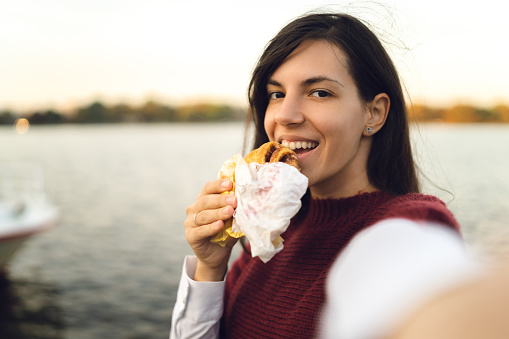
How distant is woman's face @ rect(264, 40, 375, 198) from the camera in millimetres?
2141

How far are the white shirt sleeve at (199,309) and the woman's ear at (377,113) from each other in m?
1.20

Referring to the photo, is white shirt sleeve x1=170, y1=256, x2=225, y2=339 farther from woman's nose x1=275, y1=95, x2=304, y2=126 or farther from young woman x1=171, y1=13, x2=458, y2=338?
woman's nose x1=275, y1=95, x2=304, y2=126

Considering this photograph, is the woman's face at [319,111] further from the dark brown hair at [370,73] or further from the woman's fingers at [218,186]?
the woman's fingers at [218,186]

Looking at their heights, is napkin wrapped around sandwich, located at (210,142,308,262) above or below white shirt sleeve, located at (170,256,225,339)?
above

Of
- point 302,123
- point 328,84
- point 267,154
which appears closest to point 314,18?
point 328,84

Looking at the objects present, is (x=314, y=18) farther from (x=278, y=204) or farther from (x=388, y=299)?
(x=388, y=299)

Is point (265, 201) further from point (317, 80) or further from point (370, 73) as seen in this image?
point (370, 73)

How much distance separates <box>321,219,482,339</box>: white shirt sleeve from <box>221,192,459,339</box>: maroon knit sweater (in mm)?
1168

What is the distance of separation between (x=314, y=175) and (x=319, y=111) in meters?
0.33

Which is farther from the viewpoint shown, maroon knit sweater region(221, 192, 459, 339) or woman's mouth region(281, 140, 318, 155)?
woman's mouth region(281, 140, 318, 155)

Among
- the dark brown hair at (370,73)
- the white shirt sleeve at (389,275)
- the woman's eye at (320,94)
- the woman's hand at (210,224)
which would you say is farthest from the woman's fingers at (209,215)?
the white shirt sleeve at (389,275)

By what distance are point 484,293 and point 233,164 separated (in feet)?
5.19

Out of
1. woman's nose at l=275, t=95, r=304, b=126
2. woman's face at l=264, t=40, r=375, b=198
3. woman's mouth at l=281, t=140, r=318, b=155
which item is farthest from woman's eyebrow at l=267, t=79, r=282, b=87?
woman's mouth at l=281, t=140, r=318, b=155

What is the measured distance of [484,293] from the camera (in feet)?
1.99
